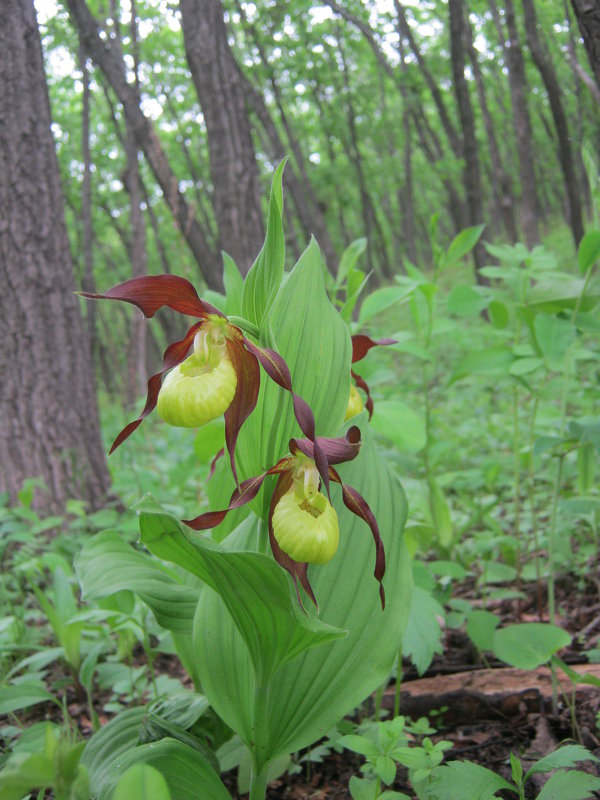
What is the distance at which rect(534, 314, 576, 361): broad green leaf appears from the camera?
1674 mm

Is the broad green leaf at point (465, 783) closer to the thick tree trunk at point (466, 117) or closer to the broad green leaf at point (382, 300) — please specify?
the broad green leaf at point (382, 300)

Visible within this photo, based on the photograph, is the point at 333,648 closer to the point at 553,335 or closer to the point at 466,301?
the point at 553,335

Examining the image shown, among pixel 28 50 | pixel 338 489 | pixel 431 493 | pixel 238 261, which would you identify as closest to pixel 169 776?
pixel 338 489

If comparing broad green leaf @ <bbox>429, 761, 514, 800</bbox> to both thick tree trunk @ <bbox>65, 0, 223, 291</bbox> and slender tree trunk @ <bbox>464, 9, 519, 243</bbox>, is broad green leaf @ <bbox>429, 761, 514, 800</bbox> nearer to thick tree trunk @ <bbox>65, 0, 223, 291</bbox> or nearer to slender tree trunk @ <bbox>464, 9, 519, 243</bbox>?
thick tree trunk @ <bbox>65, 0, 223, 291</bbox>

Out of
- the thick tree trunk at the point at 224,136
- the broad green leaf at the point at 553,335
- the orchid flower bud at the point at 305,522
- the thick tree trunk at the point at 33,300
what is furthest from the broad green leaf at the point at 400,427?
the thick tree trunk at the point at 224,136

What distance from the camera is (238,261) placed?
151 inches

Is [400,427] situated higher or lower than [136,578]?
higher

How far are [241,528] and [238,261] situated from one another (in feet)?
9.07

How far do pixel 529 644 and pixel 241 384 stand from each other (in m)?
0.90

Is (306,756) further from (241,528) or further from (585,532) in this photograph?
(585,532)

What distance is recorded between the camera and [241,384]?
3.83 ft

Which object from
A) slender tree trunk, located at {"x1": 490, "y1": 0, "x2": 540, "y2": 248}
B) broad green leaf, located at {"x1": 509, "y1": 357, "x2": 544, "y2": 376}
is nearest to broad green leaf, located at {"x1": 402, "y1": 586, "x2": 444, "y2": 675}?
broad green leaf, located at {"x1": 509, "y1": 357, "x2": 544, "y2": 376}

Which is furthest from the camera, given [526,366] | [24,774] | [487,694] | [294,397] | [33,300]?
[33,300]

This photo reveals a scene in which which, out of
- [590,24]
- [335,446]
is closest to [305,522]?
[335,446]
